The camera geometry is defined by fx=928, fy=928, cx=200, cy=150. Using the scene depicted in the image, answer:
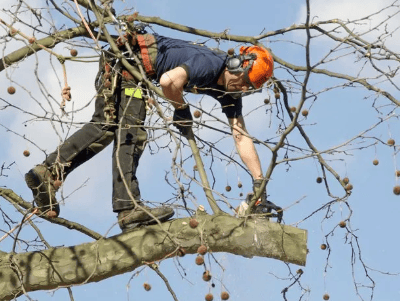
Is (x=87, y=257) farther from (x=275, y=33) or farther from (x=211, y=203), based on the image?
(x=275, y=33)

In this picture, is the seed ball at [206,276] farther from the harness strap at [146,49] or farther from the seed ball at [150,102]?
the harness strap at [146,49]

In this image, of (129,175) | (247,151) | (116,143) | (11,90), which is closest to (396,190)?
(247,151)

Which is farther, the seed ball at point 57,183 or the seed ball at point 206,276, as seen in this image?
the seed ball at point 57,183

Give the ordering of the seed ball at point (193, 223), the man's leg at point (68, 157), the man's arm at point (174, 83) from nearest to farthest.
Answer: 1. the seed ball at point (193, 223)
2. the man's arm at point (174, 83)
3. the man's leg at point (68, 157)

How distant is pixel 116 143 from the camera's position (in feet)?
19.0

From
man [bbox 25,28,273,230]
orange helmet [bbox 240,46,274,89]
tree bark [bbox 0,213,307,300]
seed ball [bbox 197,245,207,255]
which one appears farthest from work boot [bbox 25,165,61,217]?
orange helmet [bbox 240,46,274,89]

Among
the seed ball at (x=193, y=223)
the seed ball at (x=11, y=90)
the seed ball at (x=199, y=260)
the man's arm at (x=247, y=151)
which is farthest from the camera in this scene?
the man's arm at (x=247, y=151)

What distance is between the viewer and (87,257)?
580cm

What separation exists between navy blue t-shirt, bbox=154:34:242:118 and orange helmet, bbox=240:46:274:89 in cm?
15

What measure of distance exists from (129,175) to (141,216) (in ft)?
0.87

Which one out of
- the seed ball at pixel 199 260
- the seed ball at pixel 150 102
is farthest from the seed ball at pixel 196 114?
the seed ball at pixel 199 260

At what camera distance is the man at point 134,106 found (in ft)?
18.7

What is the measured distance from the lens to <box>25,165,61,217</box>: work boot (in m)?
5.77

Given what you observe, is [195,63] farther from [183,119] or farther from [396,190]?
[396,190]
